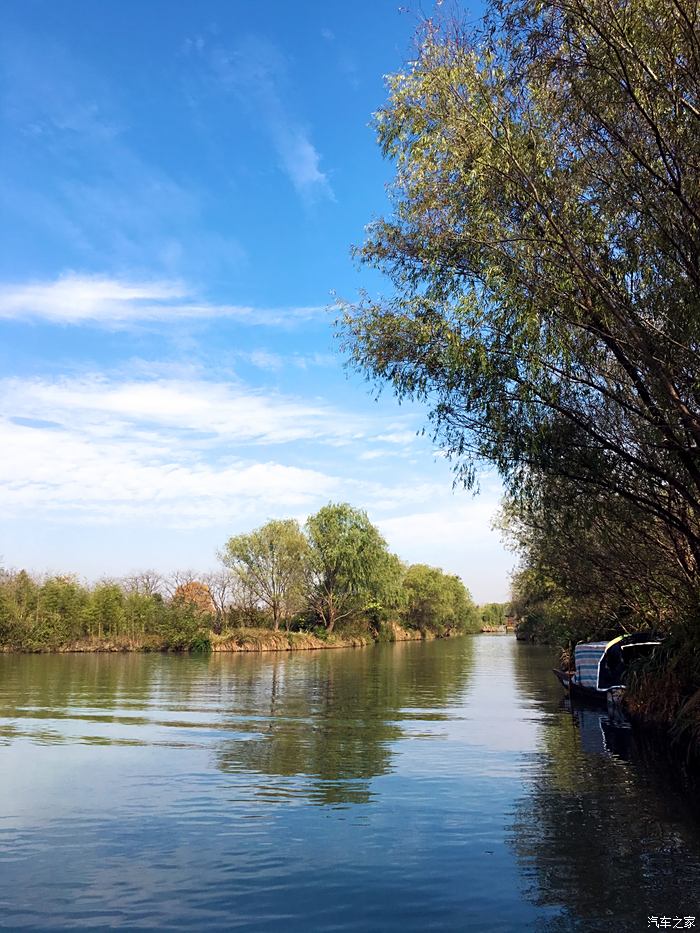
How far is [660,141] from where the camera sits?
9.61m

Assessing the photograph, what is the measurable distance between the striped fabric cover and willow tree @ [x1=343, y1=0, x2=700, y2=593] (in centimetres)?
992

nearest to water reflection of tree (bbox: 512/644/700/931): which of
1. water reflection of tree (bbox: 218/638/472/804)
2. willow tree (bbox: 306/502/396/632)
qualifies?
water reflection of tree (bbox: 218/638/472/804)

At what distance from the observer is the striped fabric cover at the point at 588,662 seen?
23219mm

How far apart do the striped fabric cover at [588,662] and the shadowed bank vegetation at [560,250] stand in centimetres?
761

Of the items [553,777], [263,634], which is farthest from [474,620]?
[553,777]

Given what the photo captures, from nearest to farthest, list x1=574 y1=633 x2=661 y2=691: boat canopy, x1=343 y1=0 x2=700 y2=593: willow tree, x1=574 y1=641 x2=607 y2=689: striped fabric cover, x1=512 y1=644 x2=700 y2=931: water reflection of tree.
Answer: x1=512 y1=644 x2=700 y2=931: water reflection of tree → x1=343 y1=0 x2=700 y2=593: willow tree → x1=574 y1=633 x2=661 y2=691: boat canopy → x1=574 y1=641 x2=607 y2=689: striped fabric cover

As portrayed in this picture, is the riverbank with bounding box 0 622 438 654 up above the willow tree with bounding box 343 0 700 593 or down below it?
below

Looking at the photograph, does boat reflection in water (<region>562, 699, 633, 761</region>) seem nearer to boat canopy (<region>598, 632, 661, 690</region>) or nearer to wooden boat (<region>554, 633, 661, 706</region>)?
wooden boat (<region>554, 633, 661, 706</region>)

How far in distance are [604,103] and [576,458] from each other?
5961 millimetres

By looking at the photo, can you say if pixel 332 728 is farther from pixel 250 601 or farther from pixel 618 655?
pixel 250 601

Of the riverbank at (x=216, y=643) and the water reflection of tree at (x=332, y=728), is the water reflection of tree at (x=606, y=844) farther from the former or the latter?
the riverbank at (x=216, y=643)

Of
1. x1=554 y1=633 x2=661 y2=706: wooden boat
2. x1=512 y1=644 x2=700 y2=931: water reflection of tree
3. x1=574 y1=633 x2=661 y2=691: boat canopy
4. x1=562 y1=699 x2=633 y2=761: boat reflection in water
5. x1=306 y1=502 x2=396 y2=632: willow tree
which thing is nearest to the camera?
x1=512 y1=644 x2=700 y2=931: water reflection of tree

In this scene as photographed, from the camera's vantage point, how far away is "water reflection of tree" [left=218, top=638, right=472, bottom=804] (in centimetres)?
1314

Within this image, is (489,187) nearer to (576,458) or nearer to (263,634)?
(576,458)
